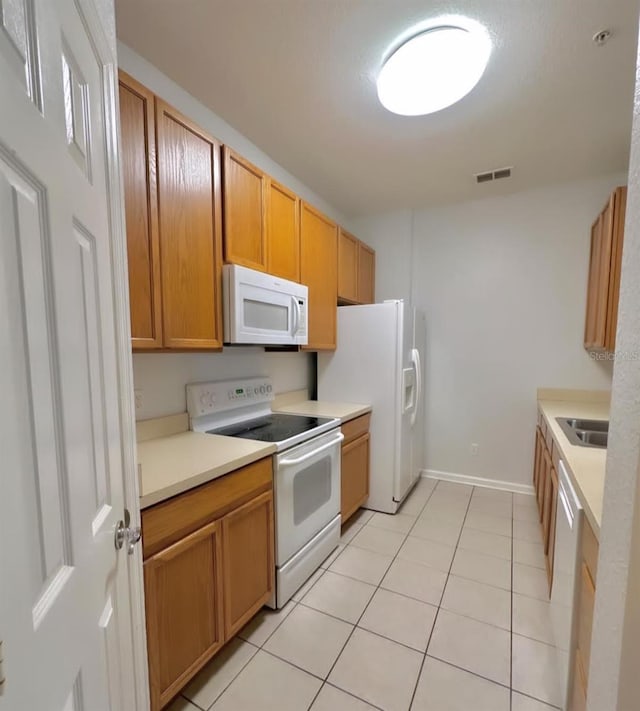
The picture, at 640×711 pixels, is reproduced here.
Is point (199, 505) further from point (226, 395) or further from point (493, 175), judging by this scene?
point (493, 175)

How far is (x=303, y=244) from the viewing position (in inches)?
92.7

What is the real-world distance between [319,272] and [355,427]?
1.18 metres

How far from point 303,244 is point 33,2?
1895mm

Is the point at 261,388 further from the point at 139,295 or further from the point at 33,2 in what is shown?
the point at 33,2

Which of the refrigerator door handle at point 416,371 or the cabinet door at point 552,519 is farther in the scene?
the refrigerator door handle at point 416,371

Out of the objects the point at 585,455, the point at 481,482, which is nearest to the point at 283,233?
the point at 585,455

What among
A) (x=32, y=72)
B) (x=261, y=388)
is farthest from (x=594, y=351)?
(x=32, y=72)

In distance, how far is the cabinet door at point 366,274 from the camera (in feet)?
10.5

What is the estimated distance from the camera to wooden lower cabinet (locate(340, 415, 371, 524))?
238 centimetres

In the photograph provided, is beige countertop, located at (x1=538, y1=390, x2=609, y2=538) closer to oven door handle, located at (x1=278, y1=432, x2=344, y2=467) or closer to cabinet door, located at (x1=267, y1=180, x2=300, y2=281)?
oven door handle, located at (x1=278, y1=432, x2=344, y2=467)

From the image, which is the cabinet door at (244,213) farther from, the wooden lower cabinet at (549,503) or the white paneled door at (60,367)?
the wooden lower cabinet at (549,503)

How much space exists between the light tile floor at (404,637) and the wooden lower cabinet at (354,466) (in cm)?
24

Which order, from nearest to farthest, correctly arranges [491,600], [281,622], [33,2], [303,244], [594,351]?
[33,2], [281,622], [491,600], [303,244], [594,351]

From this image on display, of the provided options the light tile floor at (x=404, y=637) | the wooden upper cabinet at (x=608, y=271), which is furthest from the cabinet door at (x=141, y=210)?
the wooden upper cabinet at (x=608, y=271)
